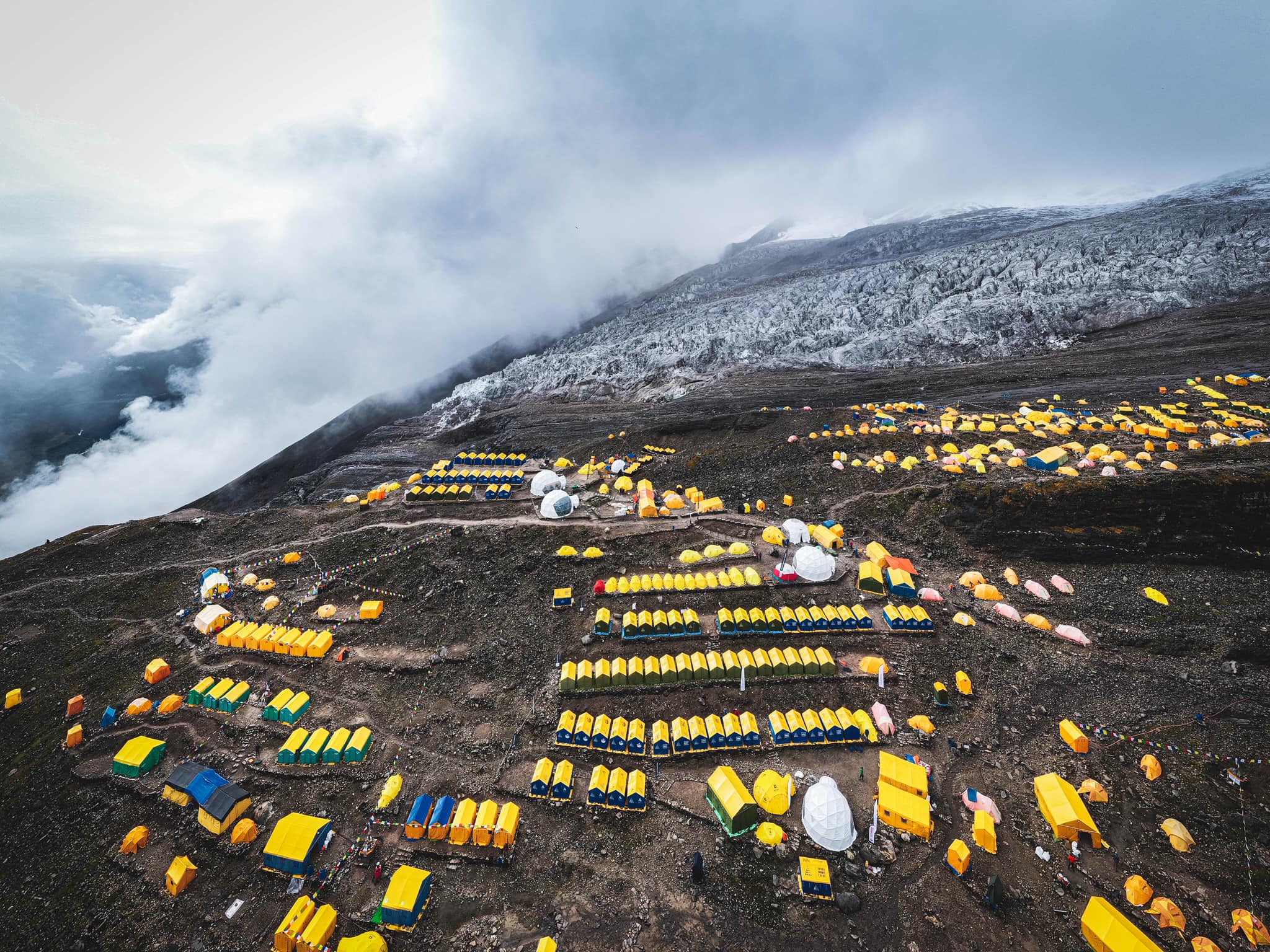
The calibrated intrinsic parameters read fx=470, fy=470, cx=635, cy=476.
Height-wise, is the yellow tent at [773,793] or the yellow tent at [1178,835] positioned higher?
the yellow tent at [773,793]

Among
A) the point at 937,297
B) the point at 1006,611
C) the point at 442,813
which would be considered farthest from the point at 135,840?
the point at 937,297

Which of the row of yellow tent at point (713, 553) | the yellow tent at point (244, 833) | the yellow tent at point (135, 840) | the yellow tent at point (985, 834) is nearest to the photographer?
the yellow tent at point (985, 834)

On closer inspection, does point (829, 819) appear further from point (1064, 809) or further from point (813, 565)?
point (813, 565)

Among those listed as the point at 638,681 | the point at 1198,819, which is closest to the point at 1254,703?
the point at 1198,819

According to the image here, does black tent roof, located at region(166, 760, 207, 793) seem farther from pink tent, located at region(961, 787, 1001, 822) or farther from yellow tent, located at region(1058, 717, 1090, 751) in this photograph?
yellow tent, located at region(1058, 717, 1090, 751)

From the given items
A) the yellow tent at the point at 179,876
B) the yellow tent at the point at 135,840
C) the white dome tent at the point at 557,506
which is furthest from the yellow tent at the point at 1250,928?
the white dome tent at the point at 557,506

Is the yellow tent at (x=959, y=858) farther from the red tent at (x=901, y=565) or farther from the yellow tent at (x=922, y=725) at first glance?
the red tent at (x=901, y=565)

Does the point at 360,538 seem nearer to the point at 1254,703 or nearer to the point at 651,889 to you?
the point at 651,889
